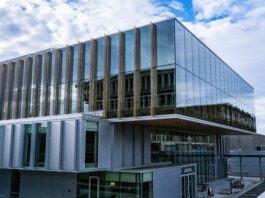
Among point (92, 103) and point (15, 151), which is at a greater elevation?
point (92, 103)

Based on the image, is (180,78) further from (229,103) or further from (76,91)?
(229,103)

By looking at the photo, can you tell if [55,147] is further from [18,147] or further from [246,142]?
[246,142]

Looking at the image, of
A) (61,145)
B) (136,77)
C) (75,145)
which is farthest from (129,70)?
(61,145)

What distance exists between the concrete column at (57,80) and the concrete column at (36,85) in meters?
2.56

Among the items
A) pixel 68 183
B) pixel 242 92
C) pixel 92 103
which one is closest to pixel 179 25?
pixel 92 103

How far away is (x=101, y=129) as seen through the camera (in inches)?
856

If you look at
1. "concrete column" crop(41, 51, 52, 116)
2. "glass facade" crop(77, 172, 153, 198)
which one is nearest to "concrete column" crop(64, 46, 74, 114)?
"concrete column" crop(41, 51, 52, 116)

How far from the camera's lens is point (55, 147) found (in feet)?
66.4

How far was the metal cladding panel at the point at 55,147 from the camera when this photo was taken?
65.6 feet

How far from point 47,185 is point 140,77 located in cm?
1212

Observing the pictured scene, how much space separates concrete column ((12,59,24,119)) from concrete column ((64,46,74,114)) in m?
7.48

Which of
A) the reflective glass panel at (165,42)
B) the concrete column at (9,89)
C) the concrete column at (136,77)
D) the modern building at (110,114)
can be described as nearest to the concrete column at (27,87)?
the modern building at (110,114)

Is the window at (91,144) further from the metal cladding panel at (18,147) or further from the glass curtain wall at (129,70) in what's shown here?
the metal cladding panel at (18,147)

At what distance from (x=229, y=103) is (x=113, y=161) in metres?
18.5
